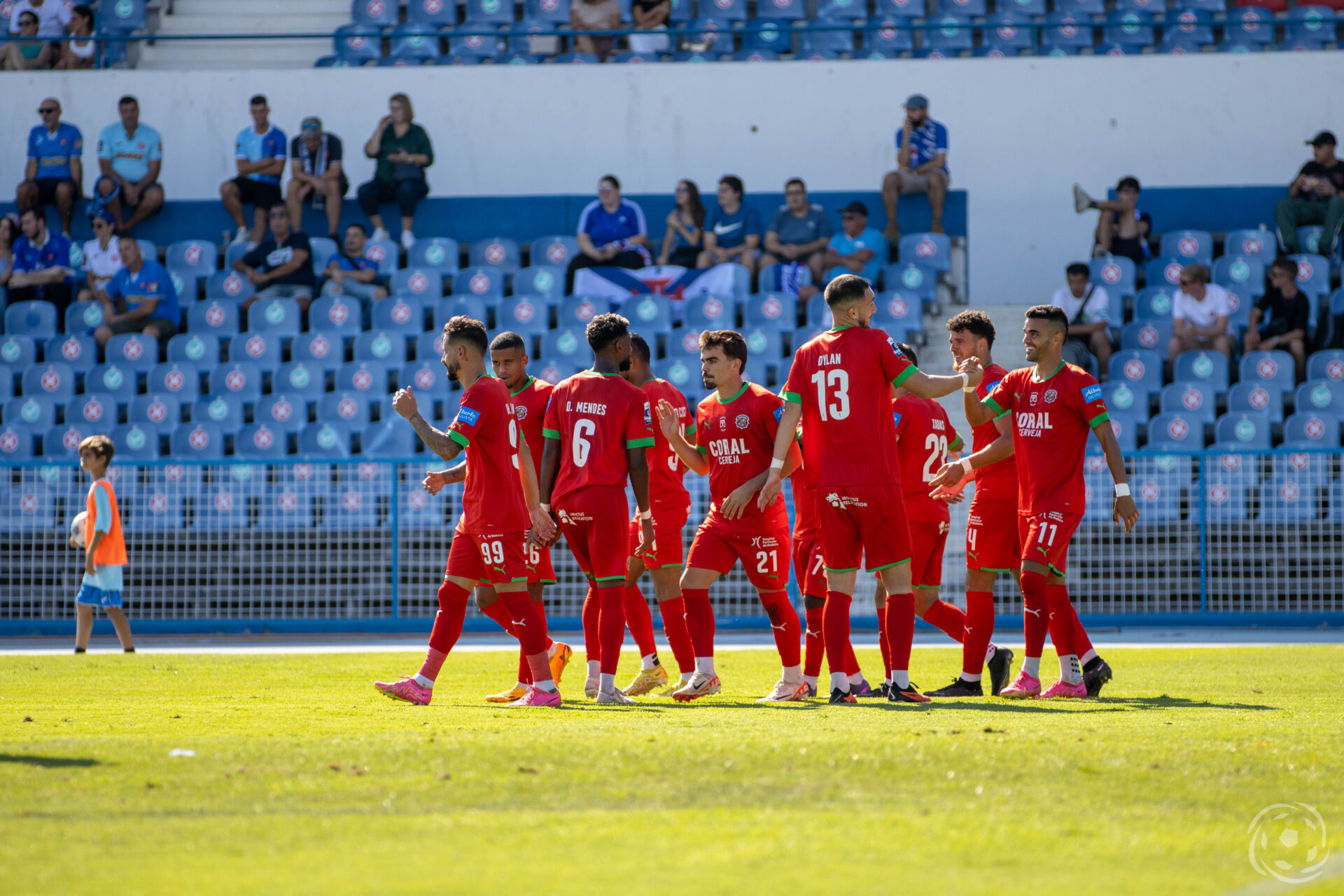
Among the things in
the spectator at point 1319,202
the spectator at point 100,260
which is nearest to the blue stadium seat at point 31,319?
the spectator at point 100,260

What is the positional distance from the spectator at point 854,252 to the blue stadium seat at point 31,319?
376 inches

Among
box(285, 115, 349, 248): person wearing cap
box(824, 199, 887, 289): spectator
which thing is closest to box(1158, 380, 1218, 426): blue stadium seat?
box(824, 199, 887, 289): spectator

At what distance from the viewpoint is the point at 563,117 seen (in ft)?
67.4

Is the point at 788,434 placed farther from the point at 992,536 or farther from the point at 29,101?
the point at 29,101

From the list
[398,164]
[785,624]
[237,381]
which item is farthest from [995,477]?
[398,164]

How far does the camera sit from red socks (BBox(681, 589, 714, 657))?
7.70 metres

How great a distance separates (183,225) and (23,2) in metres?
4.73

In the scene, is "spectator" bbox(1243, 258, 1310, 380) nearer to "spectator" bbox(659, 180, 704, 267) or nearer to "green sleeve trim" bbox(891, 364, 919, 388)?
"spectator" bbox(659, 180, 704, 267)

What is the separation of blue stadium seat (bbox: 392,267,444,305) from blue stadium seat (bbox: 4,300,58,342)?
421 cm

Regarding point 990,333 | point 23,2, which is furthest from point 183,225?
point 990,333

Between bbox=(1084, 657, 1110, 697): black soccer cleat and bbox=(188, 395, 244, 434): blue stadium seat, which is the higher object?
bbox=(188, 395, 244, 434): blue stadium seat

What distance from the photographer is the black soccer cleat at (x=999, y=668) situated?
795 centimetres

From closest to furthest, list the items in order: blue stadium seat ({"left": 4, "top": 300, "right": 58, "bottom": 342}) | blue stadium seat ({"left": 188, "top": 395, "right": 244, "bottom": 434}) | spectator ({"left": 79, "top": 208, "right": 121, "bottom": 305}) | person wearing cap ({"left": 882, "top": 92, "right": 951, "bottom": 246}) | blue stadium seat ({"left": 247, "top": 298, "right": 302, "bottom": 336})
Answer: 1. blue stadium seat ({"left": 188, "top": 395, "right": 244, "bottom": 434})
2. blue stadium seat ({"left": 247, "top": 298, "right": 302, "bottom": 336})
3. blue stadium seat ({"left": 4, "top": 300, "right": 58, "bottom": 342})
4. spectator ({"left": 79, "top": 208, "right": 121, "bottom": 305})
5. person wearing cap ({"left": 882, "top": 92, "right": 951, "bottom": 246})

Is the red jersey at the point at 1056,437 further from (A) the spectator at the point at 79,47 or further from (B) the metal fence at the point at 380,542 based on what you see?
(A) the spectator at the point at 79,47
